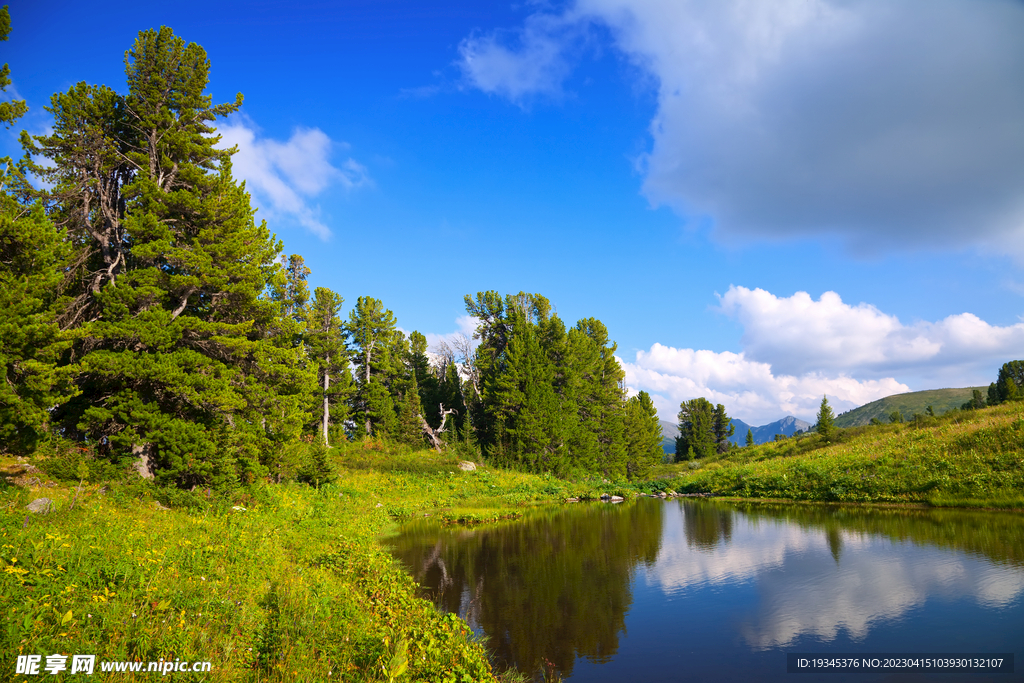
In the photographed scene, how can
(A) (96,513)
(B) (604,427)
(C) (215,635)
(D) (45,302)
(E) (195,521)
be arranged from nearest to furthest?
(C) (215,635), (A) (96,513), (E) (195,521), (D) (45,302), (B) (604,427)

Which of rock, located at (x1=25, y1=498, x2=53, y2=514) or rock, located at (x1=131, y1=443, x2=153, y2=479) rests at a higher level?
rock, located at (x1=131, y1=443, x2=153, y2=479)

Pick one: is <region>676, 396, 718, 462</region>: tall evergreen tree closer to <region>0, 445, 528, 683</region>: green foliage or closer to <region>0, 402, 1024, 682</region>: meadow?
<region>0, 402, 1024, 682</region>: meadow

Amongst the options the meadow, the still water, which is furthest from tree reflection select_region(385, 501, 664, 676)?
the meadow

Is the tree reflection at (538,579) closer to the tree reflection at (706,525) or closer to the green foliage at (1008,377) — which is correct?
the tree reflection at (706,525)

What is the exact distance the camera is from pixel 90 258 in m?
19.3

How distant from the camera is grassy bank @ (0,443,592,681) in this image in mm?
6137

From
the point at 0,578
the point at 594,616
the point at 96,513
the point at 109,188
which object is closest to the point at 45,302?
the point at 109,188

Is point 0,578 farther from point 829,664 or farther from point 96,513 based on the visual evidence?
point 829,664

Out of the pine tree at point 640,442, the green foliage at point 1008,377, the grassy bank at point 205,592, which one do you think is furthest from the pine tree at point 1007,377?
the grassy bank at point 205,592

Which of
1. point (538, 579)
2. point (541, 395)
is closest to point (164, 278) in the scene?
point (538, 579)

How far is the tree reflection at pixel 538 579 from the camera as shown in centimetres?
1070

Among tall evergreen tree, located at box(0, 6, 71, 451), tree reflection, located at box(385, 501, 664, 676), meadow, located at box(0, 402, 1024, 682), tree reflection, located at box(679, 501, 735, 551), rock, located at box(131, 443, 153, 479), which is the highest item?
tall evergreen tree, located at box(0, 6, 71, 451)

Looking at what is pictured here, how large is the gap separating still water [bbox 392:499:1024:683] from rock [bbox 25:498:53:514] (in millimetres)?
9635

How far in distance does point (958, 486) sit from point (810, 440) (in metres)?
35.9
